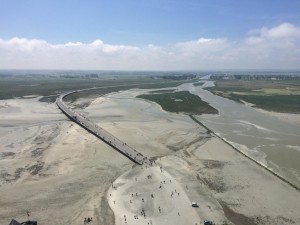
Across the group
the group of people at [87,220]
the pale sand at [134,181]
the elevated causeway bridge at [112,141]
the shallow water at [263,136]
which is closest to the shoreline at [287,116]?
the shallow water at [263,136]

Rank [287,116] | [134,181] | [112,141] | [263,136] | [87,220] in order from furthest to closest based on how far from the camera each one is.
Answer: [287,116] → [263,136] → [112,141] → [134,181] → [87,220]

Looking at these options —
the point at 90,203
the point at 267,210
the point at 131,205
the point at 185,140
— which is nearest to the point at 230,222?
the point at 267,210

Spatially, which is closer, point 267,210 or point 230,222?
point 230,222

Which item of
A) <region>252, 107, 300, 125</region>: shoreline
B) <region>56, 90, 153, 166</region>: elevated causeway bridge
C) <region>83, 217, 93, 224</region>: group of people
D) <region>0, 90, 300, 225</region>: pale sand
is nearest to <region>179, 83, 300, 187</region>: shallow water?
<region>252, 107, 300, 125</region>: shoreline

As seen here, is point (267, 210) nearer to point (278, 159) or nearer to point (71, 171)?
point (278, 159)

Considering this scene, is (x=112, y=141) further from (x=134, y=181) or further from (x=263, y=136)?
(x=263, y=136)

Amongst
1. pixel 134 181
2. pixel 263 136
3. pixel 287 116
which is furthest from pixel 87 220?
pixel 287 116

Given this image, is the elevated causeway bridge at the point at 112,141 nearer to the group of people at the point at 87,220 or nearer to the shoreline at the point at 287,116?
the group of people at the point at 87,220
